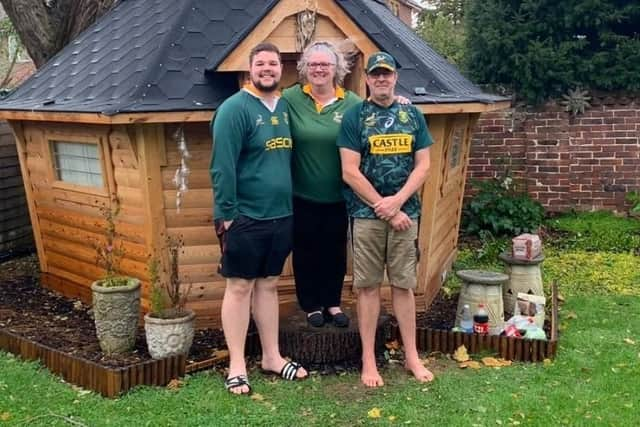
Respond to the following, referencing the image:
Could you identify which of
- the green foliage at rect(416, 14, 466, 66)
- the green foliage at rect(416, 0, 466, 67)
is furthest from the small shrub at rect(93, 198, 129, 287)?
the green foliage at rect(416, 14, 466, 66)

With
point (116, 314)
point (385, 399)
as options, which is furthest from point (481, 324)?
point (116, 314)

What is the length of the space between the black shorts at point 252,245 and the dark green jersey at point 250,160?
0.06 metres

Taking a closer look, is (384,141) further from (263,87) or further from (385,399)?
(385,399)

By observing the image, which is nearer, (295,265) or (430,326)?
(295,265)

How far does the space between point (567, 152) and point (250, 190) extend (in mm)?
6823

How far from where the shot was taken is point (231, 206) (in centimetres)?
445

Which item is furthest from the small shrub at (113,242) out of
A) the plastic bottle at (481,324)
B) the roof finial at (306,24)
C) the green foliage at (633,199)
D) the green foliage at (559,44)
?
the green foliage at (633,199)

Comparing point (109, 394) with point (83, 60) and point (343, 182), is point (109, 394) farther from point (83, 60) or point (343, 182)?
point (83, 60)

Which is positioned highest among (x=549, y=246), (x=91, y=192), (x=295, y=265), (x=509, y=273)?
(x=91, y=192)

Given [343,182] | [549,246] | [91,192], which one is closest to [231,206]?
[343,182]

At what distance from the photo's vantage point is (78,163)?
258 inches

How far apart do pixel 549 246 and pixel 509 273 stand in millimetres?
Answer: 3238

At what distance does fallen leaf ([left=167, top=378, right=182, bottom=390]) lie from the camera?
490cm

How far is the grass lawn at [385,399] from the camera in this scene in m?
4.43
